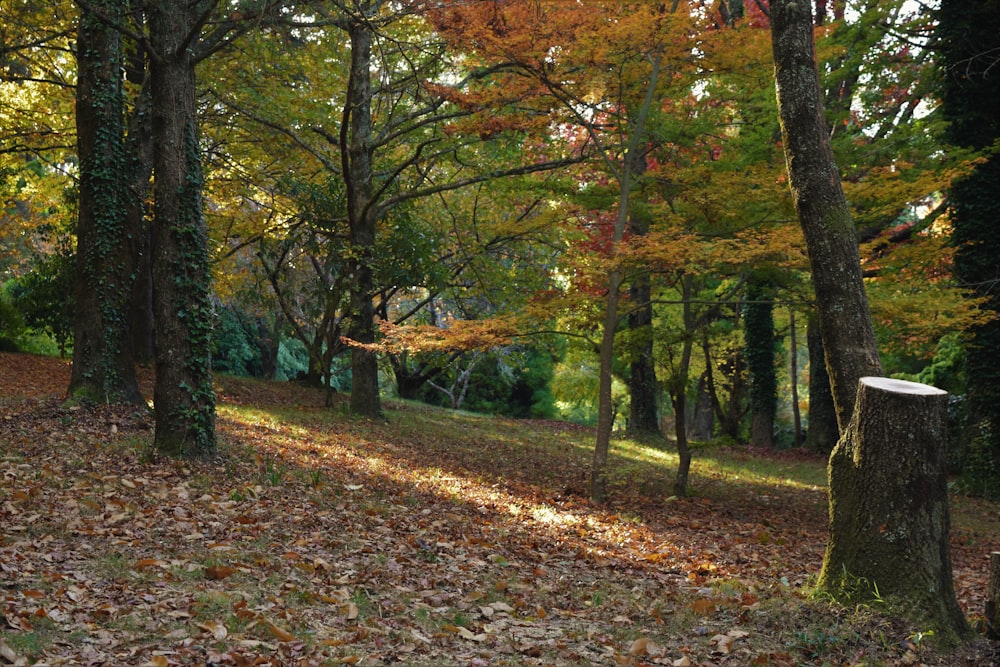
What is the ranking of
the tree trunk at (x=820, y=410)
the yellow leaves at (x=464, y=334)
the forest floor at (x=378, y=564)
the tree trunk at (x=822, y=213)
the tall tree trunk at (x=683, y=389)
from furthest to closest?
the tree trunk at (x=820, y=410) → the tall tree trunk at (x=683, y=389) → the yellow leaves at (x=464, y=334) → the tree trunk at (x=822, y=213) → the forest floor at (x=378, y=564)

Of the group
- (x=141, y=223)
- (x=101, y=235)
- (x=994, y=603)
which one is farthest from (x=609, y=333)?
(x=141, y=223)

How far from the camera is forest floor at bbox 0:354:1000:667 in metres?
4.25

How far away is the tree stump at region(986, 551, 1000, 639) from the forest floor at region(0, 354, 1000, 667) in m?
0.22

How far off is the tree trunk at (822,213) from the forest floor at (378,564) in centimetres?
188

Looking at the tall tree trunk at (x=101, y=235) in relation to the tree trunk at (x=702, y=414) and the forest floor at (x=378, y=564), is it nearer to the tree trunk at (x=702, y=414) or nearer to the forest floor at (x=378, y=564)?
the forest floor at (x=378, y=564)

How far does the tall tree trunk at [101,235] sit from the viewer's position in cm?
1045

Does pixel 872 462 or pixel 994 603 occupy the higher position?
pixel 872 462

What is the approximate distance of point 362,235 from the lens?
50.6ft

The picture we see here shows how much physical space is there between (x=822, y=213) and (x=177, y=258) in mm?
6579

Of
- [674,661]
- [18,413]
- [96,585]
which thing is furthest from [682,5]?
[18,413]

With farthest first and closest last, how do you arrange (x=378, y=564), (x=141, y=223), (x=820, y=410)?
1. (x=820, y=410)
2. (x=141, y=223)
3. (x=378, y=564)

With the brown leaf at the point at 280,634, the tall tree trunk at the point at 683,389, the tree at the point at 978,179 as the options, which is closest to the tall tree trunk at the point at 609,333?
the tall tree trunk at the point at 683,389

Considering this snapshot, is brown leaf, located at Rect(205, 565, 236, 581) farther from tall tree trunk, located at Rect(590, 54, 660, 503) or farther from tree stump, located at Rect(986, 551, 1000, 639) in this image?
tall tree trunk, located at Rect(590, 54, 660, 503)

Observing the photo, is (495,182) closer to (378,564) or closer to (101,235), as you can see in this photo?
(101,235)
